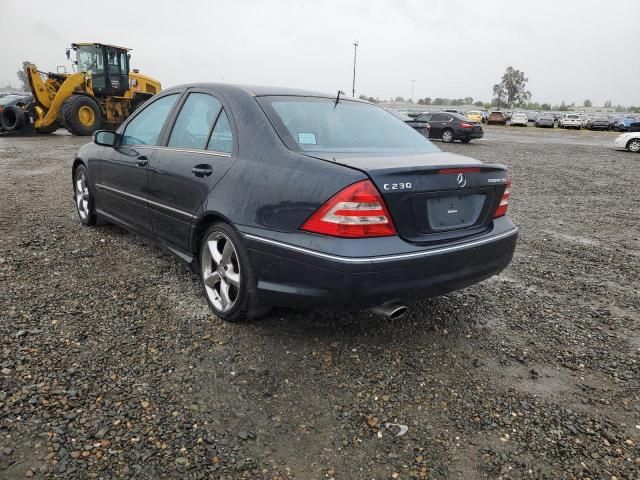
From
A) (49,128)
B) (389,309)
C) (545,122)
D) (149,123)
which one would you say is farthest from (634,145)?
(545,122)

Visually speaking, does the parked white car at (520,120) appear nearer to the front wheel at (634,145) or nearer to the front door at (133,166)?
the front wheel at (634,145)

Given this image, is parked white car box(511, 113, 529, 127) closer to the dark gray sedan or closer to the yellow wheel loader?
the dark gray sedan

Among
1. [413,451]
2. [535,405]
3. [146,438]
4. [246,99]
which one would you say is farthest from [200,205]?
[535,405]

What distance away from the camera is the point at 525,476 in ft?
6.44

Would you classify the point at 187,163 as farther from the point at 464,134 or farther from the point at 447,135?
the point at 447,135

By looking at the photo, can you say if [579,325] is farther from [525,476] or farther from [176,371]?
[176,371]

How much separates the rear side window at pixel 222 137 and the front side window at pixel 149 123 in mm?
778

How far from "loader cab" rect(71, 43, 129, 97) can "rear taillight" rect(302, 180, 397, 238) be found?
17.2m

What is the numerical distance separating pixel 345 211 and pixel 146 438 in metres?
1.38

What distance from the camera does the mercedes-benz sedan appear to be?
2432 mm

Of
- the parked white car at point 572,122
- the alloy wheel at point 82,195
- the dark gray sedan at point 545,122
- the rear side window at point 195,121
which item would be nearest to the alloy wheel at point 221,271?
the rear side window at point 195,121

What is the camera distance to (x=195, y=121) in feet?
11.4

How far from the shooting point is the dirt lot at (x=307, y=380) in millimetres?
2012

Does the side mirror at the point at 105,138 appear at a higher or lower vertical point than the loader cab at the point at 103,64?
lower
